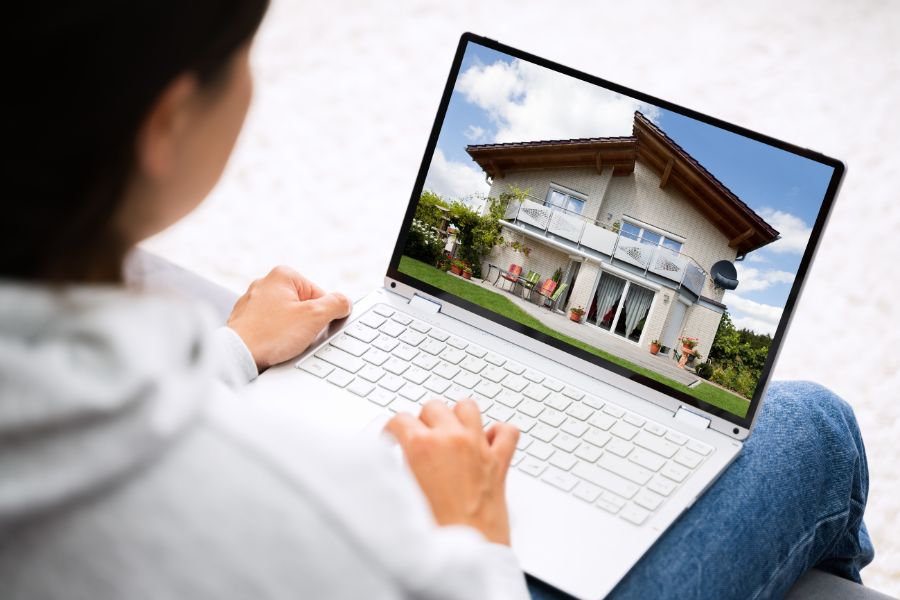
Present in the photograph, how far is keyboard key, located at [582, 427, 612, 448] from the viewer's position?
2.87ft

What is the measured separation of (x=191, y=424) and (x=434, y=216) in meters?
0.66

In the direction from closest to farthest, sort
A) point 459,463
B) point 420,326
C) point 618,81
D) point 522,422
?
point 459,463, point 522,422, point 420,326, point 618,81

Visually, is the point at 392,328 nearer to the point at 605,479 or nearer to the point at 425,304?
the point at 425,304

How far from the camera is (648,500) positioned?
801 millimetres

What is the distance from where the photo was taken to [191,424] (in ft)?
1.21

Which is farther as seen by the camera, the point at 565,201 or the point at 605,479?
the point at 565,201

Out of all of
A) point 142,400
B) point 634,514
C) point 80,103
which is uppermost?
point 80,103

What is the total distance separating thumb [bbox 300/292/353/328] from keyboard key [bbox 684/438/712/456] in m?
0.43

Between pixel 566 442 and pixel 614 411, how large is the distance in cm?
8

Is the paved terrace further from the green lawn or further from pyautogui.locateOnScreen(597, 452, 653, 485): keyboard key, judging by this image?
pyautogui.locateOnScreen(597, 452, 653, 485): keyboard key

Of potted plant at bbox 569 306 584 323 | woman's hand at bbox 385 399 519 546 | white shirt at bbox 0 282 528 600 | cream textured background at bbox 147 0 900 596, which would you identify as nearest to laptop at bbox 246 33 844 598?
potted plant at bbox 569 306 584 323

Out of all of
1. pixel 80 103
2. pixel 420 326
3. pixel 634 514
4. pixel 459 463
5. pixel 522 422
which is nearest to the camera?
pixel 80 103

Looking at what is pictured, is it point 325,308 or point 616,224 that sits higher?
point 616,224

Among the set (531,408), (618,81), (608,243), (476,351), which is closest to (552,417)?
(531,408)
